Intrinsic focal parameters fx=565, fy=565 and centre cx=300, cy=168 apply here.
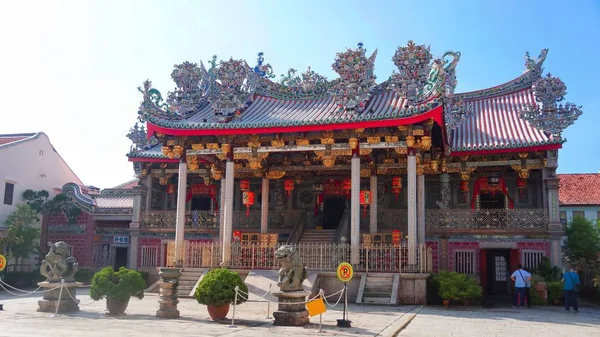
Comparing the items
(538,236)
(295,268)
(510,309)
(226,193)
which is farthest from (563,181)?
(295,268)

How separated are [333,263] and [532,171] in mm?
11000

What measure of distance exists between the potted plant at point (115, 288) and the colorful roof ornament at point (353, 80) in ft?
29.8

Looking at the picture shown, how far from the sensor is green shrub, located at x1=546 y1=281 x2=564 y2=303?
19016mm

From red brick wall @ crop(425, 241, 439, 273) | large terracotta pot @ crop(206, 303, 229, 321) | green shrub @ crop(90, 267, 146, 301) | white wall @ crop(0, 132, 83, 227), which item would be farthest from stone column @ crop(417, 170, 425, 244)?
white wall @ crop(0, 132, 83, 227)

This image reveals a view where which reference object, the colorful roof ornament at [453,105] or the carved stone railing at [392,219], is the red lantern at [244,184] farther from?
the colorful roof ornament at [453,105]

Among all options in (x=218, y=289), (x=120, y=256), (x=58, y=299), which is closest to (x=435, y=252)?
(x=218, y=289)

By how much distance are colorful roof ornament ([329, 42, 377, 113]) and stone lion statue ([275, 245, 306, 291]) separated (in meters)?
7.74

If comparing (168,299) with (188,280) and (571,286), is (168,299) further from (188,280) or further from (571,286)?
(571,286)

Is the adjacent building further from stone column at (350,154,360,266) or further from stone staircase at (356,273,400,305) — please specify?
stone staircase at (356,273,400,305)

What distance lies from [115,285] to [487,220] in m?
15.5

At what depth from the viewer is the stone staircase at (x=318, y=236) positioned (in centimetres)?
2384

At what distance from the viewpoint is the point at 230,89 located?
20594mm

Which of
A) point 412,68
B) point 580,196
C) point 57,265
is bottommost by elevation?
point 57,265

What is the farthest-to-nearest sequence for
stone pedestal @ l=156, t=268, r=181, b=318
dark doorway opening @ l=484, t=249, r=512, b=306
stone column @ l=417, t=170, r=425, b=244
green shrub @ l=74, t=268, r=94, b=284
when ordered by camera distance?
green shrub @ l=74, t=268, r=94, b=284 < dark doorway opening @ l=484, t=249, r=512, b=306 < stone column @ l=417, t=170, r=425, b=244 < stone pedestal @ l=156, t=268, r=181, b=318
